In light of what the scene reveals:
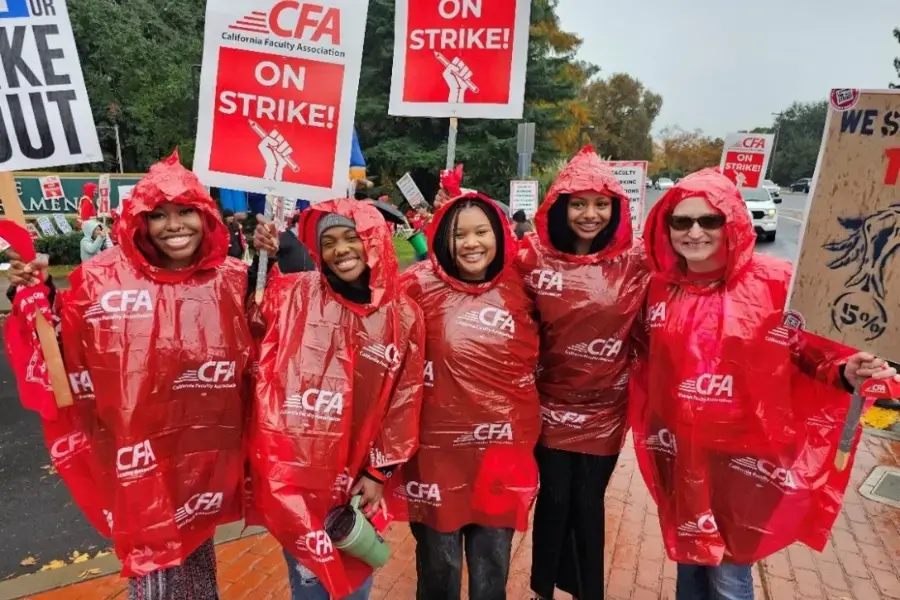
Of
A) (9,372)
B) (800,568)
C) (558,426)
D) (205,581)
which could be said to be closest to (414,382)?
(558,426)

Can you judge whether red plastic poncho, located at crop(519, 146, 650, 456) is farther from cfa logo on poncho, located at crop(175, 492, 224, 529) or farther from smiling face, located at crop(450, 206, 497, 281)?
cfa logo on poncho, located at crop(175, 492, 224, 529)

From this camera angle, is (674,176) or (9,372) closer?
(9,372)

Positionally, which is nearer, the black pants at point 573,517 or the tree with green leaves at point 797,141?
the black pants at point 573,517

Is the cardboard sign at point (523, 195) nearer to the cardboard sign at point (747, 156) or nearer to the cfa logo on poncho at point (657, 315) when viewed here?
the cardboard sign at point (747, 156)

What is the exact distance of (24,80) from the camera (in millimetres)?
2193

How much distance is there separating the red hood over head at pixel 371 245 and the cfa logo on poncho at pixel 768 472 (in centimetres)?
141

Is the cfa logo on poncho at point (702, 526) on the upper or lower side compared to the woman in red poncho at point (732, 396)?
lower

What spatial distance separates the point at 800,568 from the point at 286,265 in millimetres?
4016

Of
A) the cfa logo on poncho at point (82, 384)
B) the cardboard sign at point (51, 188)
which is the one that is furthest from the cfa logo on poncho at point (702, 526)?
the cardboard sign at point (51, 188)

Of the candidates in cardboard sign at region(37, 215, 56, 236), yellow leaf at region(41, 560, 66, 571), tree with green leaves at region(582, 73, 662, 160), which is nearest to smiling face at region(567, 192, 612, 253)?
yellow leaf at region(41, 560, 66, 571)

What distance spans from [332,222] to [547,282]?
916 mm

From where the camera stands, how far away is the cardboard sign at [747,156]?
22.5 ft

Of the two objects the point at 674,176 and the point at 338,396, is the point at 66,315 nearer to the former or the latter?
the point at 338,396

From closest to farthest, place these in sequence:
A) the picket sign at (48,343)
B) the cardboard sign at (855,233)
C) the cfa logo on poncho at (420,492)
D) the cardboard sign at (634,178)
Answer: the cardboard sign at (855,233), the picket sign at (48,343), the cfa logo on poncho at (420,492), the cardboard sign at (634,178)
